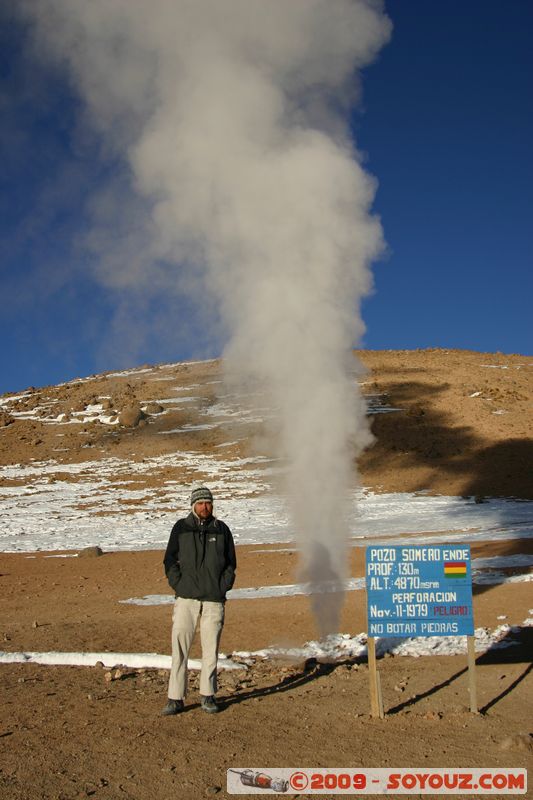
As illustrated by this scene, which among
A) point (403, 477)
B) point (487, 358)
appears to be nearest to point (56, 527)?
point (403, 477)

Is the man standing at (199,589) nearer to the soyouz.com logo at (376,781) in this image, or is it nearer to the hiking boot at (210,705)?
the hiking boot at (210,705)

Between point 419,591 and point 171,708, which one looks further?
point 419,591

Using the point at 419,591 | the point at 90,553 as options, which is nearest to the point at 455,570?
the point at 419,591

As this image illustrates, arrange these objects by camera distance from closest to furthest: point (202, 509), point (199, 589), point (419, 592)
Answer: point (199, 589) < point (202, 509) < point (419, 592)

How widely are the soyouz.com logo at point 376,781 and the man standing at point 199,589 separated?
59.9 inches

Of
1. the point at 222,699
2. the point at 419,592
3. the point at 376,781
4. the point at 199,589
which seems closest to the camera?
the point at 376,781

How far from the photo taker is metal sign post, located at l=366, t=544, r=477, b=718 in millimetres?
6816

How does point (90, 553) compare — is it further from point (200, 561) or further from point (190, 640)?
point (200, 561)

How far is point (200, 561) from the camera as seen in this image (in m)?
6.67

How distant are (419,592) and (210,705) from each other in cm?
242

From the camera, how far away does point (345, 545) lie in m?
Result: 11.1

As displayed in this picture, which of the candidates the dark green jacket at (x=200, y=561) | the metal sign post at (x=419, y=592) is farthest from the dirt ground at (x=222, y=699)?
the dark green jacket at (x=200, y=561)

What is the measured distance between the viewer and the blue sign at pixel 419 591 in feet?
22.4

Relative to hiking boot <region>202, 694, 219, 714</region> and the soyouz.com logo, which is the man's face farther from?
the soyouz.com logo
